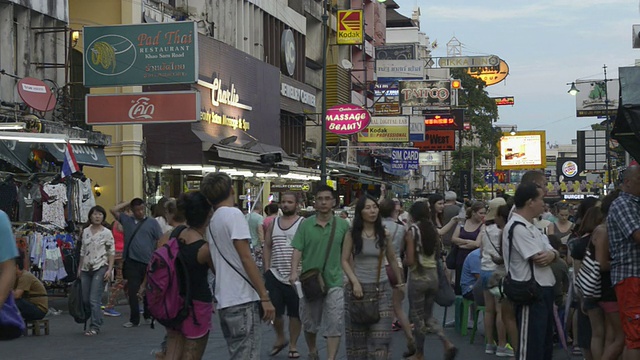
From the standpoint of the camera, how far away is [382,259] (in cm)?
1031

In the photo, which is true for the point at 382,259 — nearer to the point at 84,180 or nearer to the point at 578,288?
the point at 578,288

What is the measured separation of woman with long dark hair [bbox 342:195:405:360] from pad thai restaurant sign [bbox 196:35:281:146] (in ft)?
70.1

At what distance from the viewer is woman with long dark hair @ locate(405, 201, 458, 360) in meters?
11.4

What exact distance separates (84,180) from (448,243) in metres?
7.70

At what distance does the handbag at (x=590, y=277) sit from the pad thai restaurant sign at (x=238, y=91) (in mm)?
22859

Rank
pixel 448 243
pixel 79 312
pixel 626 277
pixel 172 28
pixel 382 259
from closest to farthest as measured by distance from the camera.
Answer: pixel 626 277, pixel 382 259, pixel 79 312, pixel 448 243, pixel 172 28

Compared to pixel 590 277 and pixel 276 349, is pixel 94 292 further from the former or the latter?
pixel 590 277

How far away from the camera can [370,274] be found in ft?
33.6

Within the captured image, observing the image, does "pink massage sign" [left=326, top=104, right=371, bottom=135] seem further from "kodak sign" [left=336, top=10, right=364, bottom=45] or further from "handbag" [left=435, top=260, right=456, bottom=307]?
"handbag" [left=435, top=260, right=456, bottom=307]

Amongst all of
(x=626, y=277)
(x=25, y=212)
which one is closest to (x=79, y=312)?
(x=25, y=212)

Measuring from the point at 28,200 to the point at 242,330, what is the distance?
12374 millimetres

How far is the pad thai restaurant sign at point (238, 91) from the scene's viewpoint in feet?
107

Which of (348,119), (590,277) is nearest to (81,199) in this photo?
(590,277)

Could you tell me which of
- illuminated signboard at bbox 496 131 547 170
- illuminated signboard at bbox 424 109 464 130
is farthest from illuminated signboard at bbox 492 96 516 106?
illuminated signboard at bbox 424 109 464 130
